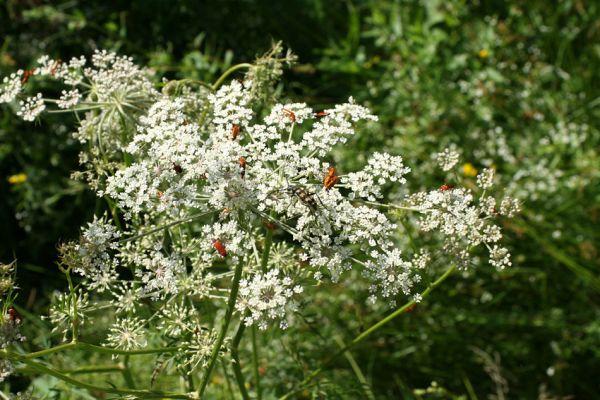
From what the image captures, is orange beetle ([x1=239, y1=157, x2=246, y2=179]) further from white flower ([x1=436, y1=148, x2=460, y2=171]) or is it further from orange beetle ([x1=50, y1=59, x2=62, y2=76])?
orange beetle ([x1=50, y1=59, x2=62, y2=76])

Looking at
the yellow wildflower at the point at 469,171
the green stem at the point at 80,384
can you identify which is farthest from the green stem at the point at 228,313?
the yellow wildflower at the point at 469,171

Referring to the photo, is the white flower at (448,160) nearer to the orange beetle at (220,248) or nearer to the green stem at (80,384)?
the orange beetle at (220,248)

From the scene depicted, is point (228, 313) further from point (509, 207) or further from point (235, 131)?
point (509, 207)

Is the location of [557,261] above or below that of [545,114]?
below

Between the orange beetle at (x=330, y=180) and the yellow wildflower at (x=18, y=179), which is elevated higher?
the yellow wildflower at (x=18, y=179)

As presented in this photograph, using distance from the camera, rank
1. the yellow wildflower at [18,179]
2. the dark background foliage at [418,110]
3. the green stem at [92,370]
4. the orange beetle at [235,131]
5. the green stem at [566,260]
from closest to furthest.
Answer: the orange beetle at [235,131] → the green stem at [92,370] → the green stem at [566,260] → the dark background foliage at [418,110] → the yellow wildflower at [18,179]

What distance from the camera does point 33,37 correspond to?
5.94 metres

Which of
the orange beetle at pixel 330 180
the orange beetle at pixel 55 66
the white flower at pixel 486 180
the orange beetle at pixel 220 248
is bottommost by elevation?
the orange beetle at pixel 220 248

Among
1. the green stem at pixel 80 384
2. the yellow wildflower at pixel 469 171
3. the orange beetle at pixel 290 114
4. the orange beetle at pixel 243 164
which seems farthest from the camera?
the yellow wildflower at pixel 469 171

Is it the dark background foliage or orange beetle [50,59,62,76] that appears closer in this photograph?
orange beetle [50,59,62,76]

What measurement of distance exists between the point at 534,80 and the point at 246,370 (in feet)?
10.9

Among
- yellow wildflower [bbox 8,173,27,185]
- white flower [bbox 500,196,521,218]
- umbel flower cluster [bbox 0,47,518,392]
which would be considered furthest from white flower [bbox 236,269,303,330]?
yellow wildflower [bbox 8,173,27,185]

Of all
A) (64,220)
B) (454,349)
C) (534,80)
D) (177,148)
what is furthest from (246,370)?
(534,80)

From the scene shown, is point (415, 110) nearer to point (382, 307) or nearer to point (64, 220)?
point (382, 307)
